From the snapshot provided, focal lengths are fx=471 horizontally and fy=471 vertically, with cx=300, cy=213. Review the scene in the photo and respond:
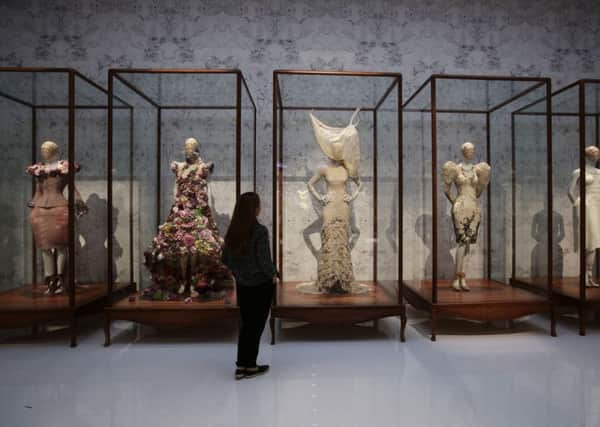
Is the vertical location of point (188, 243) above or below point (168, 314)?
above

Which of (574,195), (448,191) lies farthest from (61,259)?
(574,195)

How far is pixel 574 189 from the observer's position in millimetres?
4965

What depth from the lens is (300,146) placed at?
455 centimetres

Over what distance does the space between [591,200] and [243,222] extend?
12.7ft

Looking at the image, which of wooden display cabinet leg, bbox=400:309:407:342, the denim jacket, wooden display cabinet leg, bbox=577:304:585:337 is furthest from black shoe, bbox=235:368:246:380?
wooden display cabinet leg, bbox=577:304:585:337

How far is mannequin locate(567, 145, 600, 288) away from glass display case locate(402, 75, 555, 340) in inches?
18.8

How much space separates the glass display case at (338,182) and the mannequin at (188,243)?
0.66 m

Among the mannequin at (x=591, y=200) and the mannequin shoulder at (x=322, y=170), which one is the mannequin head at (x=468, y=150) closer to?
the mannequin at (x=591, y=200)

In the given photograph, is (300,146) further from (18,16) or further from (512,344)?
(18,16)

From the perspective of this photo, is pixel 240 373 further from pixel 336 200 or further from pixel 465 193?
pixel 465 193

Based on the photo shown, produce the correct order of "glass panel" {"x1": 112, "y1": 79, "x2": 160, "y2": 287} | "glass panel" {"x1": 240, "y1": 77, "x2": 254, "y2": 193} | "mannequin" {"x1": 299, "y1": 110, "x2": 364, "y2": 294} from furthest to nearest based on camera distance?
1. "glass panel" {"x1": 240, "y1": 77, "x2": 254, "y2": 193}
2. "glass panel" {"x1": 112, "y1": 79, "x2": 160, "y2": 287}
3. "mannequin" {"x1": 299, "y1": 110, "x2": 364, "y2": 294}

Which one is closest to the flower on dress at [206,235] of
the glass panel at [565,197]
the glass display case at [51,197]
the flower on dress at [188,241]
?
the flower on dress at [188,241]

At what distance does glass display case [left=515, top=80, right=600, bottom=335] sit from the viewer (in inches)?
184

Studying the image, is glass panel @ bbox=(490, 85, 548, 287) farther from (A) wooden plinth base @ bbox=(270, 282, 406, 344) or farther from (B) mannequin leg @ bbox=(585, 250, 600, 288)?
(A) wooden plinth base @ bbox=(270, 282, 406, 344)
